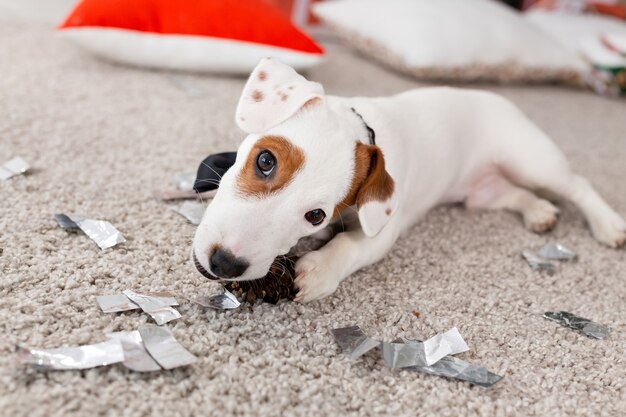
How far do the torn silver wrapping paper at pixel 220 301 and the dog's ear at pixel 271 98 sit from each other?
28 cm

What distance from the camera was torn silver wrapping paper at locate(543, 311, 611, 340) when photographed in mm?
1168

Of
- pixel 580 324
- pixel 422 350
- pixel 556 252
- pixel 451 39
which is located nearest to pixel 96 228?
pixel 422 350

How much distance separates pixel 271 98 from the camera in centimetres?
105

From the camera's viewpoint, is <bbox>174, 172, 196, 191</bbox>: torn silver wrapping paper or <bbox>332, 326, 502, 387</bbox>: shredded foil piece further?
<bbox>174, 172, 196, 191</bbox>: torn silver wrapping paper

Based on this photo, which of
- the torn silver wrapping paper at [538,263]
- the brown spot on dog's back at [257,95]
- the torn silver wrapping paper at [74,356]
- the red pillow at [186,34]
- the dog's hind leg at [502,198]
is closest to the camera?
the torn silver wrapping paper at [74,356]

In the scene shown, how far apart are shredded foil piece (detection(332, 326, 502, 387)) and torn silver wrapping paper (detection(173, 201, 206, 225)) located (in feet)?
1.37

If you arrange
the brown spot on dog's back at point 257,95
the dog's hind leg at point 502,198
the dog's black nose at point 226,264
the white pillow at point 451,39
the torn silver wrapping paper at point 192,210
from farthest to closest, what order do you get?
the white pillow at point 451,39 < the dog's hind leg at point 502,198 < the torn silver wrapping paper at point 192,210 < the brown spot on dog's back at point 257,95 < the dog's black nose at point 226,264

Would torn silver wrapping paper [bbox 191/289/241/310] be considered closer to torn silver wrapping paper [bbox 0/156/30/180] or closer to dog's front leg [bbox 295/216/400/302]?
dog's front leg [bbox 295/216/400/302]

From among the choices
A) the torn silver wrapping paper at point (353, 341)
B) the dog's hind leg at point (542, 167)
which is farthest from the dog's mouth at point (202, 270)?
the dog's hind leg at point (542, 167)

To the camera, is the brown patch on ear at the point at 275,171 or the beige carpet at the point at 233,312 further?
the brown patch on ear at the point at 275,171

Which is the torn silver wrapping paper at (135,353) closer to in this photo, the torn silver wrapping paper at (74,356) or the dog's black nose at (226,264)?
the torn silver wrapping paper at (74,356)

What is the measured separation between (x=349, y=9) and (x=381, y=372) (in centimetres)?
239

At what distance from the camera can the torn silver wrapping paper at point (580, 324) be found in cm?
117

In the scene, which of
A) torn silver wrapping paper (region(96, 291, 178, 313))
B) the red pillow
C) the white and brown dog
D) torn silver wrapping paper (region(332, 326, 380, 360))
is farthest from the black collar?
the red pillow
